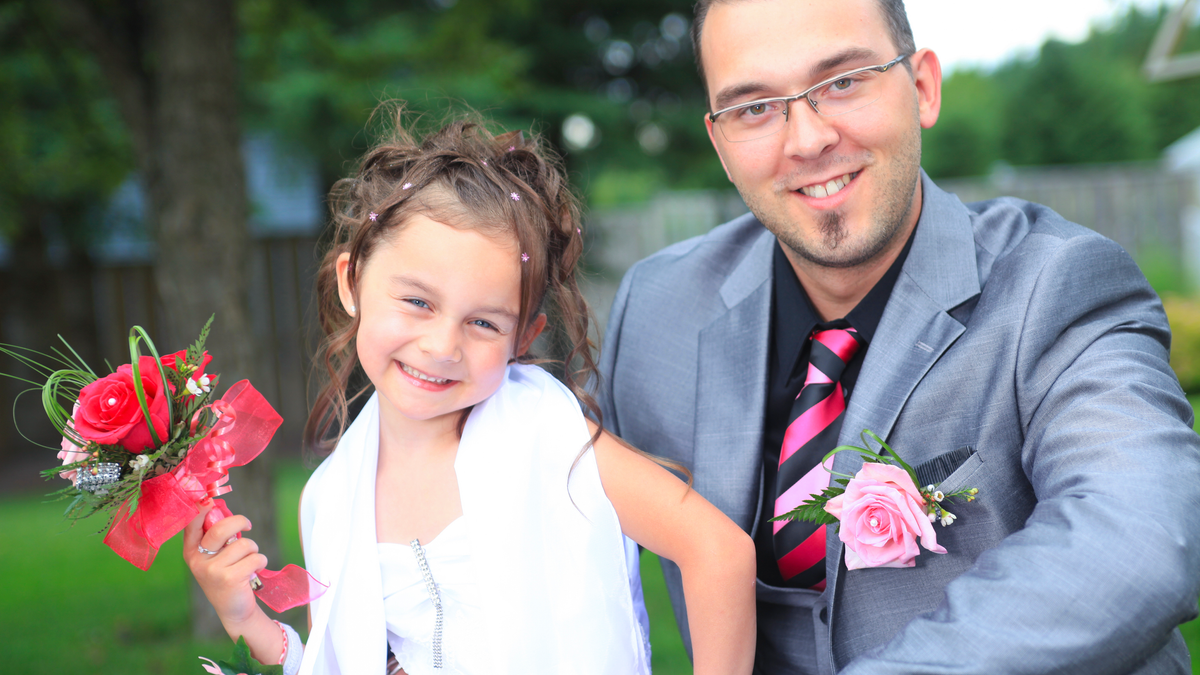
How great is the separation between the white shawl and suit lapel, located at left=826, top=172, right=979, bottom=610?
55 cm

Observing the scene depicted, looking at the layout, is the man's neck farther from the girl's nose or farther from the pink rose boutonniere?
the girl's nose

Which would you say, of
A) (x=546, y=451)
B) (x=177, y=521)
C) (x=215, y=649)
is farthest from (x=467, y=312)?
(x=215, y=649)

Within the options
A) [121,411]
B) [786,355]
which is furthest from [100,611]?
[786,355]

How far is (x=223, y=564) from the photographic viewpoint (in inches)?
77.6

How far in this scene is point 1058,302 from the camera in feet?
6.55

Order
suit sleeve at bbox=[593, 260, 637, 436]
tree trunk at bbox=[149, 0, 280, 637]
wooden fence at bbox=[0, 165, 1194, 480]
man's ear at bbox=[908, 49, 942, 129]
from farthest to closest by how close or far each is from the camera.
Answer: wooden fence at bbox=[0, 165, 1194, 480] → tree trunk at bbox=[149, 0, 280, 637] → suit sleeve at bbox=[593, 260, 637, 436] → man's ear at bbox=[908, 49, 942, 129]

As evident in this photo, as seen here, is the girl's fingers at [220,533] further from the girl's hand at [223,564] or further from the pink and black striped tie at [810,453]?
the pink and black striped tie at [810,453]

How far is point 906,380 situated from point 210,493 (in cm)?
160

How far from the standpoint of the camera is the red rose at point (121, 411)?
1755 millimetres

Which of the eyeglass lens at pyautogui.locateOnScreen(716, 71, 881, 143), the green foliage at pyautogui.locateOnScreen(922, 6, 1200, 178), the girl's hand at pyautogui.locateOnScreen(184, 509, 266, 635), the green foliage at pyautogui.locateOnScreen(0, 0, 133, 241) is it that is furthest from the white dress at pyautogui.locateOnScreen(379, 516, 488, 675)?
the green foliage at pyautogui.locateOnScreen(922, 6, 1200, 178)

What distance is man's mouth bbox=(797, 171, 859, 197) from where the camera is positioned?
2311 millimetres

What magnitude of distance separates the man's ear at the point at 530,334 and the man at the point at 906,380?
1.83ft

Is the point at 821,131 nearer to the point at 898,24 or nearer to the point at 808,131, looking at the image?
the point at 808,131

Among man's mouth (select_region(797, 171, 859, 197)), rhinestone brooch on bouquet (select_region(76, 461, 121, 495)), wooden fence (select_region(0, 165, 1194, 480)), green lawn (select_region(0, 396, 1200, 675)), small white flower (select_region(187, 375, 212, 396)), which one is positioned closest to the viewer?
rhinestone brooch on bouquet (select_region(76, 461, 121, 495))
